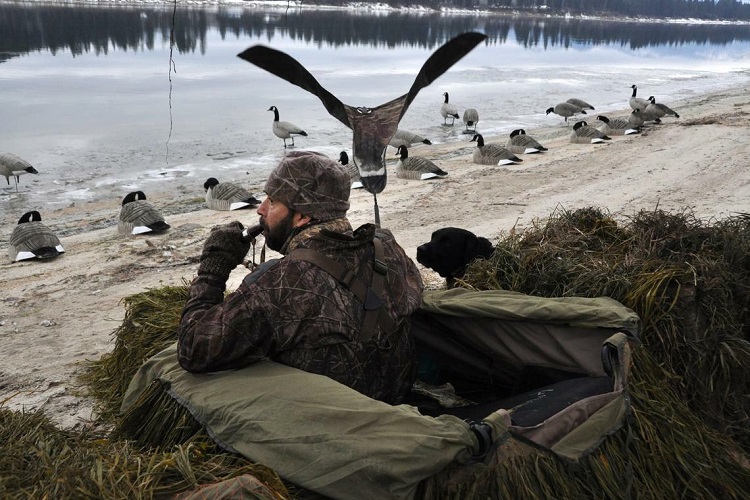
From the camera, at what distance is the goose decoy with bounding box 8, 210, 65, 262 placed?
26.8 feet

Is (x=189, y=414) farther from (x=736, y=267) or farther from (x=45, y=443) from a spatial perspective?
(x=736, y=267)

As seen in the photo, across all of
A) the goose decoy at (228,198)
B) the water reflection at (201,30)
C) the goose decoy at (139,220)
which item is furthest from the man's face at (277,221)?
the water reflection at (201,30)

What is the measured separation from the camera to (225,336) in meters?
2.53

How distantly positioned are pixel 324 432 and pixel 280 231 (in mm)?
982

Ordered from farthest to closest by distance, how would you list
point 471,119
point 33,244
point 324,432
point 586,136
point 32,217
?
point 471,119 < point 586,136 < point 32,217 < point 33,244 < point 324,432

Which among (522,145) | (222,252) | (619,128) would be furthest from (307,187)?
(619,128)

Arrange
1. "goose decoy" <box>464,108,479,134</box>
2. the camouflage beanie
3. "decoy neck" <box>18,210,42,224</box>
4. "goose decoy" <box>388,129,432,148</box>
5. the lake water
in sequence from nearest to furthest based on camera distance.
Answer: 1. the camouflage beanie
2. "decoy neck" <box>18,210,42,224</box>
3. the lake water
4. "goose decoy" <box>388,129,432,148</box>
5. "goose decoy" <box>464,108,479,134</box>

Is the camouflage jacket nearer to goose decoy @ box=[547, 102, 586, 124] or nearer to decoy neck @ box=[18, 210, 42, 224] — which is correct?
decoy neck @ box=[18, 210, 42, 224]

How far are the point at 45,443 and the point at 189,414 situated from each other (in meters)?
0.54

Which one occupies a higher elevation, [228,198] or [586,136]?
[586,136]

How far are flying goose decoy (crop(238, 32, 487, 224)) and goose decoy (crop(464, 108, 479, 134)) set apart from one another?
15365 millimetres

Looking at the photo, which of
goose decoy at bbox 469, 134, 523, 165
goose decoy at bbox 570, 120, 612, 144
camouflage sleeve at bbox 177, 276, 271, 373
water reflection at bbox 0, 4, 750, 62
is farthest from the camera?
water reflection at bbox 0, 4, 750, 62

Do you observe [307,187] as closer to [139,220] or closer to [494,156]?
[139,220]

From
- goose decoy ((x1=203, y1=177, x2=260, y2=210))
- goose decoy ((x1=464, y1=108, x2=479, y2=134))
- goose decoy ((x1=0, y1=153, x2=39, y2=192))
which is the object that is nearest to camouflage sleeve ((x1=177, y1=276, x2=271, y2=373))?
goose decoy ((x1=203, y1=177, x2=260, y2=210))
